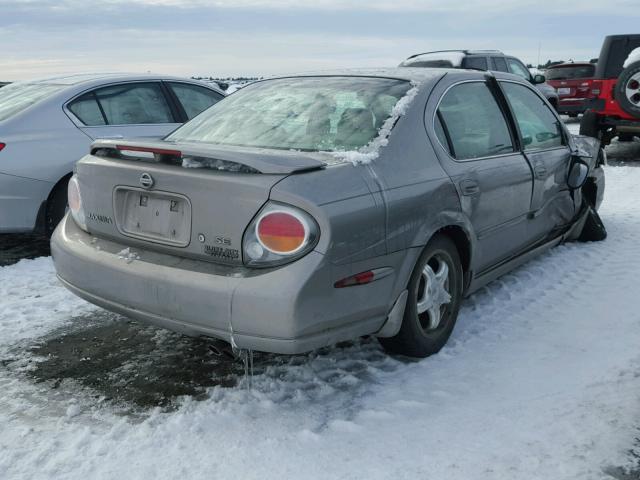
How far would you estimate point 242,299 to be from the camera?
8.89 feet

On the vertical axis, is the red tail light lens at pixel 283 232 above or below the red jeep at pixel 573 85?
above

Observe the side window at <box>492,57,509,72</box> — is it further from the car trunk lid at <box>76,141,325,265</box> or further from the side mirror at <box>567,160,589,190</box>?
the car trunk lid at <box>76,141,325,265</box>

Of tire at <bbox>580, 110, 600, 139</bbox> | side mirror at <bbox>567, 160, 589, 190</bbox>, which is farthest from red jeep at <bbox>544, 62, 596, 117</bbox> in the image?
side mirror at <bbox>567, 160, 589, 190</bbox>

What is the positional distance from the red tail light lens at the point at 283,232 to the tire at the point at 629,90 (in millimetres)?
7306

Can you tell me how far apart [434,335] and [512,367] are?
0.43 m

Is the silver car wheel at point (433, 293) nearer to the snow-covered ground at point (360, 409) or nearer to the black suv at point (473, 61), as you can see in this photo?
the snow-covered ground at point (360, 409)

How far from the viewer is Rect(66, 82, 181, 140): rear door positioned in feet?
Answer: 19.2

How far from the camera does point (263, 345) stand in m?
2.74

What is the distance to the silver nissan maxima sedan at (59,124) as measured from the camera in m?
5.32

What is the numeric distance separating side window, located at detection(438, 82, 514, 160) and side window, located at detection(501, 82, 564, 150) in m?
0.25

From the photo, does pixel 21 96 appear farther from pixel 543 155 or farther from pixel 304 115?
pixel 543 155

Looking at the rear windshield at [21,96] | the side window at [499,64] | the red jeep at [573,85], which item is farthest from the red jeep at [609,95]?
the rear windshield at [21,96]

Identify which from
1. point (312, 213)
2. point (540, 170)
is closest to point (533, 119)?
point (540, 170)

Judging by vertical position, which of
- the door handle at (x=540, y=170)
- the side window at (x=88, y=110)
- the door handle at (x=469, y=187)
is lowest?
the door handle at (x=540, y=170)
